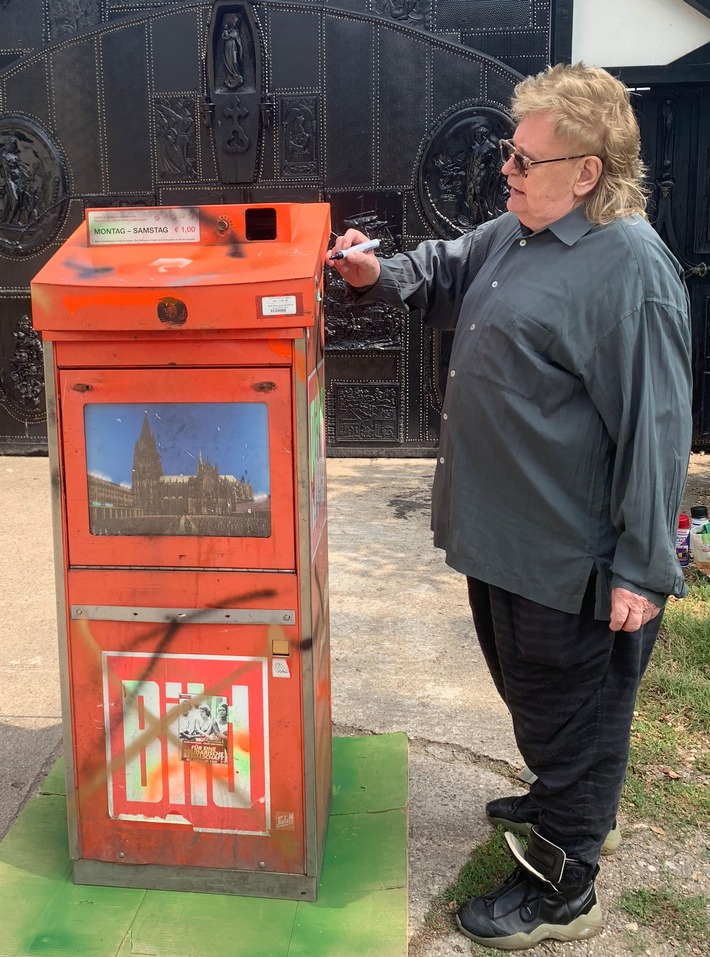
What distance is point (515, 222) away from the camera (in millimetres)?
2463

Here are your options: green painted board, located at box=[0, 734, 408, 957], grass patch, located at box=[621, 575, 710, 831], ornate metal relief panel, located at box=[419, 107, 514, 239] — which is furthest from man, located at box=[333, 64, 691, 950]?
ornate metal relief panel, located at box=[419, 107, 514, 239]

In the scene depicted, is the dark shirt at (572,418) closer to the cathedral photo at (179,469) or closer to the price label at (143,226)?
the cathedral photo at (179,469)

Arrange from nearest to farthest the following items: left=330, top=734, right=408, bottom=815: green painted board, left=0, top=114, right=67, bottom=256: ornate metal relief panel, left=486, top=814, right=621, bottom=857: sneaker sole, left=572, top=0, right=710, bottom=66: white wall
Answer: left=486, top=814, right=621, bottom=857: sneaker sole < left=330, top=734, right=408, bottom=815: green painted board < left=572, top=0, right=710, bottom=66: white wall < left=0, top=114, right=67, bottom=256: ornate metal relief panel

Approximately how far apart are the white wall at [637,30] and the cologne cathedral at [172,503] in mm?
5603

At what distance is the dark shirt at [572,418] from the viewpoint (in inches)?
81.3

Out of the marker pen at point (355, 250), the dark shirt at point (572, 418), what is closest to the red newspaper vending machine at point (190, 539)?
the marker pen at point (355, 250)

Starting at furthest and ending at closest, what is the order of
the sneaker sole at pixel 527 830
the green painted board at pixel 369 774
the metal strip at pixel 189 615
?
the green painted board at pixel 369 774, the sneaker sole at pixel 527 830, the metal strip at pixel 189 615

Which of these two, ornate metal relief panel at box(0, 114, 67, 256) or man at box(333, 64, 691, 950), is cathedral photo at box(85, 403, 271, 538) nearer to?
man at box(333, 64, 691, 950)

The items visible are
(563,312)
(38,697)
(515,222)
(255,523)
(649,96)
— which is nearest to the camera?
(563,312)

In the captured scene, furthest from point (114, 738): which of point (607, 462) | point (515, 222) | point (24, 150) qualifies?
point (24, 150)

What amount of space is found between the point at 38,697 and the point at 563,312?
2610mm

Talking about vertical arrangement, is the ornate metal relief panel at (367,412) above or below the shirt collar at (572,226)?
below

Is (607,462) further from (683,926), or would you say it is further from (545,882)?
(683,926)

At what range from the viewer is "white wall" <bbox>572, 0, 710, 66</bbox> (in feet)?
21.7
